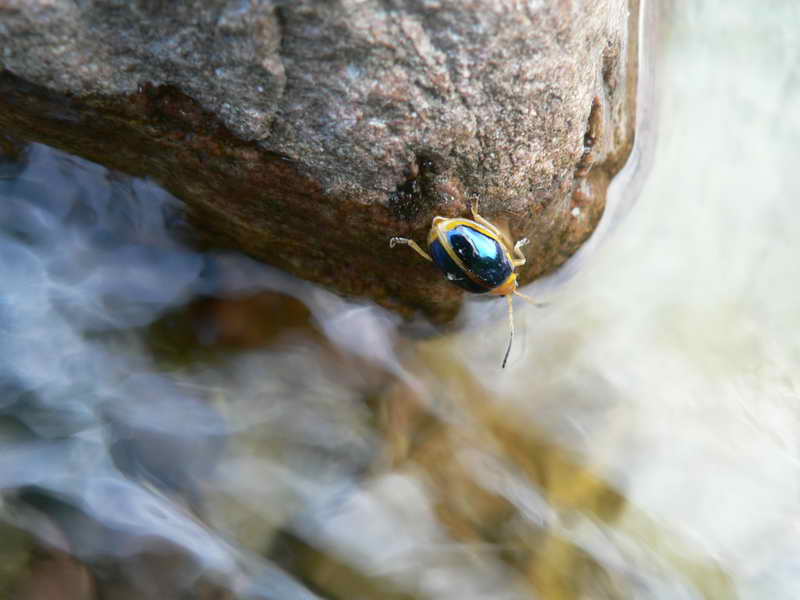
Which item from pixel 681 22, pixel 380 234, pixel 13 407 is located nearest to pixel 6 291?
pixel 13 407

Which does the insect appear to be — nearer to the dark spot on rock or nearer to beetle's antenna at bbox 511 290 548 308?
the dark spot on rock

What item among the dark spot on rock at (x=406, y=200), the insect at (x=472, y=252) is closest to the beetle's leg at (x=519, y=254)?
the insect at (x=472, y=252)

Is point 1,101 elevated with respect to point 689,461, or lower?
lower

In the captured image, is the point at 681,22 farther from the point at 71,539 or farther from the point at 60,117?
the point at 71,539

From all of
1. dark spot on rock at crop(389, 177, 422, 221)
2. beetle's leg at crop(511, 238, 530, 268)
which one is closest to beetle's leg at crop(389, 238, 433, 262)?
dark spot on rock at crop(389, 177, 422, 221)

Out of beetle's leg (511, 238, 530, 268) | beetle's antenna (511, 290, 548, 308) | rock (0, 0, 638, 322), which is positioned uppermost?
beetle's antenna (511, 290, 548, 308)

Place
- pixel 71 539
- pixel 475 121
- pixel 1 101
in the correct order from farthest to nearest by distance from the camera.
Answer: pixel 71 539 → pixel 1 101 → pixel 475 121

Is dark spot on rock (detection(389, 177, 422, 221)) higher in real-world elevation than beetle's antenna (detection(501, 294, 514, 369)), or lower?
lower

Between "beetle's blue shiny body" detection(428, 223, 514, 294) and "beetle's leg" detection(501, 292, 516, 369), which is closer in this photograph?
"beetle's blue shiny body" detection(428, 223, 514, 294)
